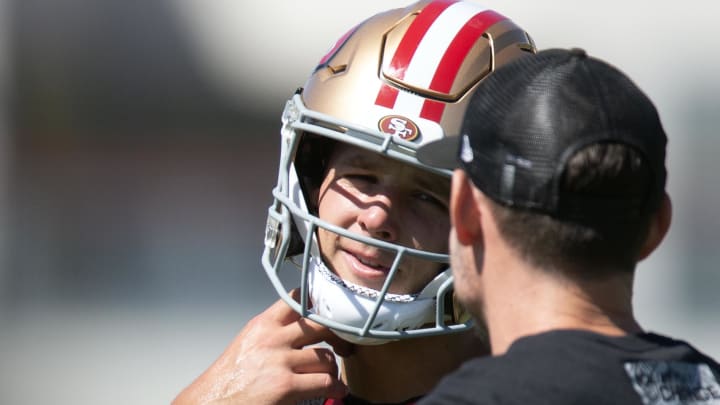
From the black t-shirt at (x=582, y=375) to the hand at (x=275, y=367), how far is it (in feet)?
2.51

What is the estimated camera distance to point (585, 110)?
130 centimetres

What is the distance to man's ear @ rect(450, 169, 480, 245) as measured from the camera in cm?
139

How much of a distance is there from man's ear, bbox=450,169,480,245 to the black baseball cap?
21 mm

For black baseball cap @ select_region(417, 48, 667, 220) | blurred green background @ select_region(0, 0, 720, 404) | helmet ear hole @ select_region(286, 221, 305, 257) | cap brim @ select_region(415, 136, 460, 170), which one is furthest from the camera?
blurred green background @ select_region(0, 0, 720, 404)

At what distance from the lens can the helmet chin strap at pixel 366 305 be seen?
1936 millimetres

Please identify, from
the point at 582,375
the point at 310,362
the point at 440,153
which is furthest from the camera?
the point at 310,362

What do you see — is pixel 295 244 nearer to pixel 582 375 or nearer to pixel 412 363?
pixel 412 363

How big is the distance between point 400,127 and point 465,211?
23.4 inches

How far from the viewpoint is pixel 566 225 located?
130 centimetres

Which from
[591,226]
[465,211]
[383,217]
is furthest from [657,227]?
[383,217]

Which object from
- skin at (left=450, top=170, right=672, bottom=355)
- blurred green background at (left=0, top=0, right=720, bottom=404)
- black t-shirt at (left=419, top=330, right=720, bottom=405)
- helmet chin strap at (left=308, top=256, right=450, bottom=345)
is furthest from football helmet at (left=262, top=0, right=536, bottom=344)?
blurred green background at (left=0, top=0, right=720, bottom=404)

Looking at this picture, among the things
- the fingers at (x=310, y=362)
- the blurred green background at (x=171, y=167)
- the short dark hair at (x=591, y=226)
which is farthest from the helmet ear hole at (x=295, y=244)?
the blurred green background at (x=171, y=167)

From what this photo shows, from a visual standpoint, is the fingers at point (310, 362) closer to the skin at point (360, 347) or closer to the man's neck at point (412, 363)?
the skin at point (360, 347)

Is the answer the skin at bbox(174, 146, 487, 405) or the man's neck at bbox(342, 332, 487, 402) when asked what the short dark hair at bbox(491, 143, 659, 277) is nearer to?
the skin at bbox(174, 146, 487, 405)
